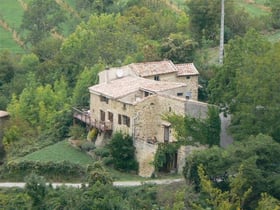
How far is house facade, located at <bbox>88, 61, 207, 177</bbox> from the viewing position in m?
50.2

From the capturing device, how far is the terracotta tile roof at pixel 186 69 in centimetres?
5541

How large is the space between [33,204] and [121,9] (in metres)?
40.2

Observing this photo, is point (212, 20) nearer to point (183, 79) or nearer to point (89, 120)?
point (183, 79)

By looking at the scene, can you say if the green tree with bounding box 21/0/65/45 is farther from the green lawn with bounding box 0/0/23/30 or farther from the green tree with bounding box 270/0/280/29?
the green tree with bounding box 270/0/280/29

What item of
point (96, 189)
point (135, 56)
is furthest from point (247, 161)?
point (135, 56)

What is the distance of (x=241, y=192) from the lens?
43094 millimetres

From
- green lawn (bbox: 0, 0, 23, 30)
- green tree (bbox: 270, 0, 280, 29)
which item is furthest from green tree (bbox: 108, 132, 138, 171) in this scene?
green lawn (bbox: 0, 0, 23, 30)

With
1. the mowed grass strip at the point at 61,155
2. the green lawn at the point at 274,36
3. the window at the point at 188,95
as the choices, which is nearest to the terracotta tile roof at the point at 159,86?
the window at the point at 188,95

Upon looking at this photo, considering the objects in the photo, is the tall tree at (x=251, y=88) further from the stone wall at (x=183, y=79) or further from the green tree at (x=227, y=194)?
the stone wall at (x=183, y=79)

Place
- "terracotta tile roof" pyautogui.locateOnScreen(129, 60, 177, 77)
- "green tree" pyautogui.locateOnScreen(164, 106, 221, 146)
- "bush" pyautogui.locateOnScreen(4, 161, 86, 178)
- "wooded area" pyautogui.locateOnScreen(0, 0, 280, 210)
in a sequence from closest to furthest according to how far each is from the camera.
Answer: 1. "wooded area" pyautogui.locateOnScreen(0, 0, 280, 210)
2. "green tree" pyautogui.locateOnScreen(164, 106, 221, 146)
3. "bush" pyautogui.locateOnScreen(4, 161, 86, 178)
4. "terracotta tile roof" pyautogui.locateOnScreen(129, 60, 177, 77)

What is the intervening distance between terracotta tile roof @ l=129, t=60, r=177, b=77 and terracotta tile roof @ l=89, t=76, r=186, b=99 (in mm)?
699

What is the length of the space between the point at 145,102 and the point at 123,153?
2.45m

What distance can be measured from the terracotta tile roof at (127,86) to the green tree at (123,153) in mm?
2204

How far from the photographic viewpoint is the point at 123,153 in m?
50.6
